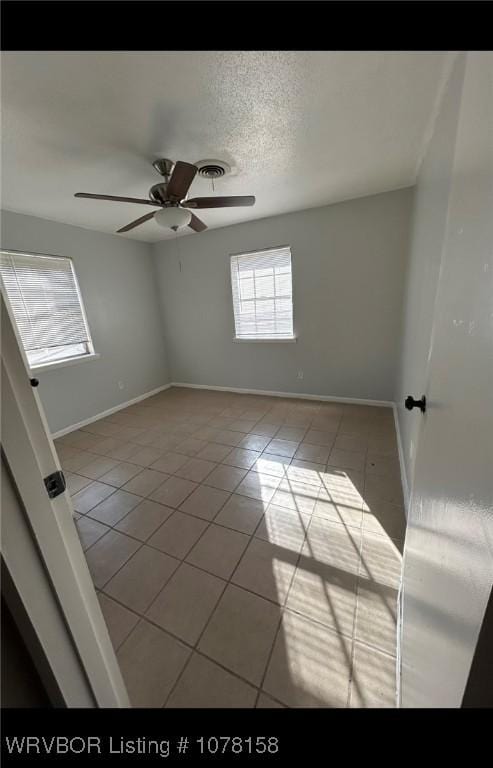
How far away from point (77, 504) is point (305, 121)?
310cm

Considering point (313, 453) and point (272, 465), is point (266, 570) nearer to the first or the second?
point (272, 465)

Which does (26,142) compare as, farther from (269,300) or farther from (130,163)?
(269,300)

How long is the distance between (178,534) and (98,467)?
1.30m

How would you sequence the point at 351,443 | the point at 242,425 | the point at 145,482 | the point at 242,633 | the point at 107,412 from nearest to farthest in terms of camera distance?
the point at 242,633
the point at 145,482
the point at 351,443
the point at 242,425
the point at 107,412

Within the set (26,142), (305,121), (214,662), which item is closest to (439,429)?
(214,662)

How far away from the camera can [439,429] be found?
2.42 ft

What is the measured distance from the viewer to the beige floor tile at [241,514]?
1.74 meters

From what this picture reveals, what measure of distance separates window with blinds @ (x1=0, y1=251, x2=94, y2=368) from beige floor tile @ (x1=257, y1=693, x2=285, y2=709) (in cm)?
336

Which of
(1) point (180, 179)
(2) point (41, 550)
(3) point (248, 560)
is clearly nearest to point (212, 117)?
(1) point (180, 179)

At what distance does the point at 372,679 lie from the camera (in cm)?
101

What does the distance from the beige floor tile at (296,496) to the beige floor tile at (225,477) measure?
0.35 meters

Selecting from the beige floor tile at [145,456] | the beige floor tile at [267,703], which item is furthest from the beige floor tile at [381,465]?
the beige floor tile at [145,456]

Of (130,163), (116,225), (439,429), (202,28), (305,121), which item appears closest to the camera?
(202,28)

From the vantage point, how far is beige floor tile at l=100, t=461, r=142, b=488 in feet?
7.51
